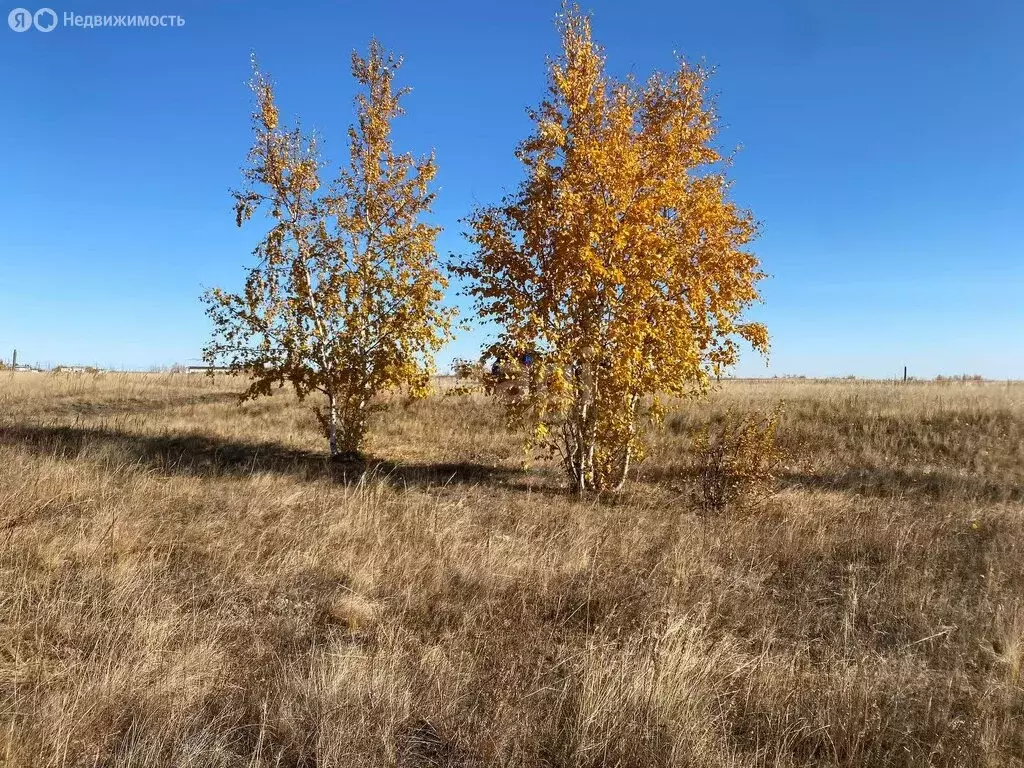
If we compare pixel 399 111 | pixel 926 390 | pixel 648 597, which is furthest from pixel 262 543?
pixel 926 390

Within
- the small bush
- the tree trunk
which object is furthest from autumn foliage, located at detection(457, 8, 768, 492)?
the tree trunk

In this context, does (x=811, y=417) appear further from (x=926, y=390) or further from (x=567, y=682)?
(x=567, y=682)

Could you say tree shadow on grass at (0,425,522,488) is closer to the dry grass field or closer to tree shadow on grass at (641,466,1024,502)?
the dry grass field

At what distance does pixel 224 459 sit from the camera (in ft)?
A: 51.5

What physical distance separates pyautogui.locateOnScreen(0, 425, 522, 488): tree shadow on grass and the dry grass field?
82 cm

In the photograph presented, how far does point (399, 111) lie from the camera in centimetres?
1540

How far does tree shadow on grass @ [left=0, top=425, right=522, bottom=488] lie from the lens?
1308 cm

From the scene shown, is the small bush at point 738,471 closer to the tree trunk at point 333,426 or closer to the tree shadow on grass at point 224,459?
the tree shadow on grass at point 224,459

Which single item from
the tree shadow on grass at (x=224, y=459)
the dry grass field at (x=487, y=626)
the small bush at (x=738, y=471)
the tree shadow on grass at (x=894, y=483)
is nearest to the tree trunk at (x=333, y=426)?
the tree shadow on grass at (x=224, y=459)

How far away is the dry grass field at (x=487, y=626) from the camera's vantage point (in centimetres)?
374

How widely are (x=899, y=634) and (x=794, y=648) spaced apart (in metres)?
1.17

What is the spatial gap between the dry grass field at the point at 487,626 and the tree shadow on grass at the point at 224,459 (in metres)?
0.82

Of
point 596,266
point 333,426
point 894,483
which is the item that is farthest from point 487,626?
point 894,483

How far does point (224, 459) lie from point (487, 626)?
1222 centimetres
